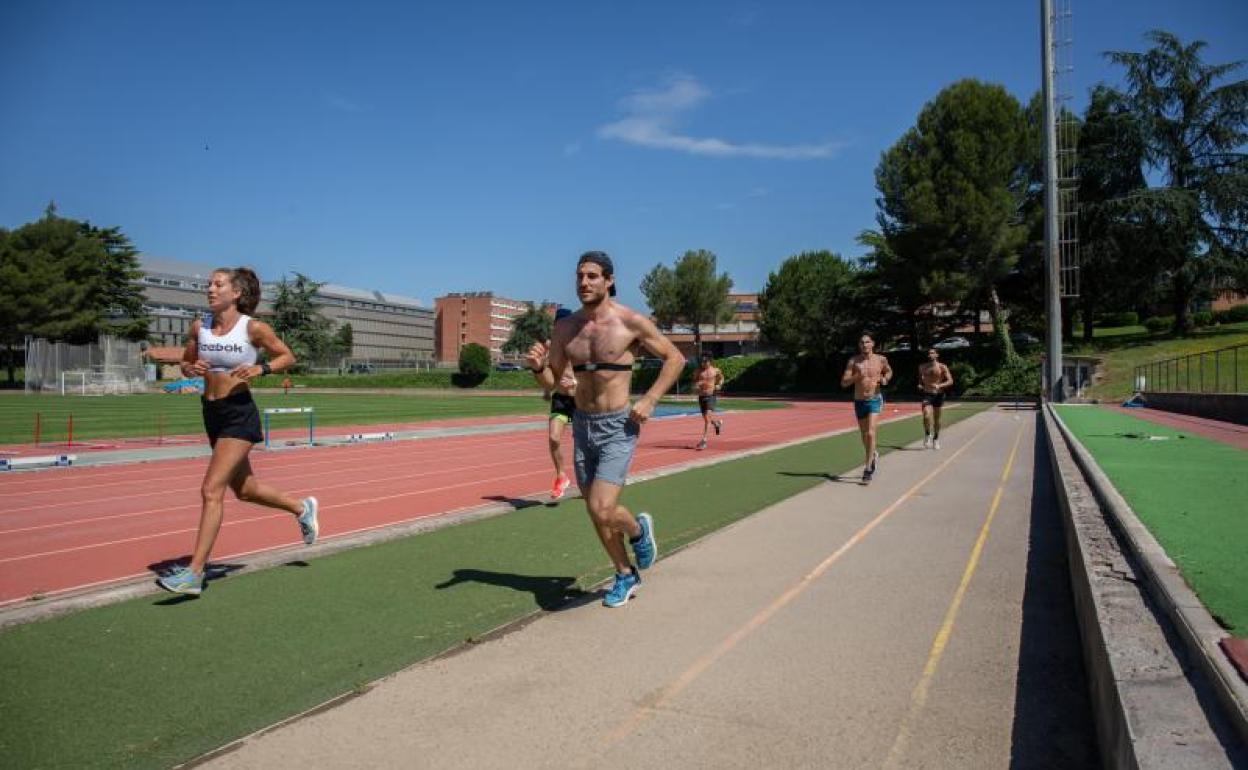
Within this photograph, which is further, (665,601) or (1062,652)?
(665,601)

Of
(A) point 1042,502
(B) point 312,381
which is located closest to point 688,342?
(B) point 312,381

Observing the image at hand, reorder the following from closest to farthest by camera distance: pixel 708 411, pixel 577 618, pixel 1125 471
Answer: pixel 577 618, pixel 1125 471, pixel 708 411

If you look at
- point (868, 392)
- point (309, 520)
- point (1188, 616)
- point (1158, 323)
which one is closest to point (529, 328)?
point (1158, 323)

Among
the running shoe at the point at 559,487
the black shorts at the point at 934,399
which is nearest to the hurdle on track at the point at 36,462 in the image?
the running shoe at the point at 559,487

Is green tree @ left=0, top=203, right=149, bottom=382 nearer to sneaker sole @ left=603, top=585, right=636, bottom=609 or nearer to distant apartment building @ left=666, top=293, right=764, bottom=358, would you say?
distant apartment building @ left=666, top=293, right=764, bottom=358

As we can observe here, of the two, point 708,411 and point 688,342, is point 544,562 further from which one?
point 688,342

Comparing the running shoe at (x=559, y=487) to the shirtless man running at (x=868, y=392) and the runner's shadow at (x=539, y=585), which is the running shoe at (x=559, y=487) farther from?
the shirtless man running at (x=868, y=392)

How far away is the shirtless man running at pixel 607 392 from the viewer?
4965 mm

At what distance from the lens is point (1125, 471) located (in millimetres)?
9336

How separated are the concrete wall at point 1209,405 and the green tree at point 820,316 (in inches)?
953

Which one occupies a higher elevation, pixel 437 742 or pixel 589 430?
pixel 589 430

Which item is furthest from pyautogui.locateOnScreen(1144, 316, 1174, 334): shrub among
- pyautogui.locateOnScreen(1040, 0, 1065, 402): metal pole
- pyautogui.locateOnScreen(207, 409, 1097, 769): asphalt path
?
pyautogui.locateOnScreen(207, 409, 1097, 769): asphalt path

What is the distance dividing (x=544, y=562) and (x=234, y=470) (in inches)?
89.2

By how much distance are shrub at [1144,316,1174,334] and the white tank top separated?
74422mm
